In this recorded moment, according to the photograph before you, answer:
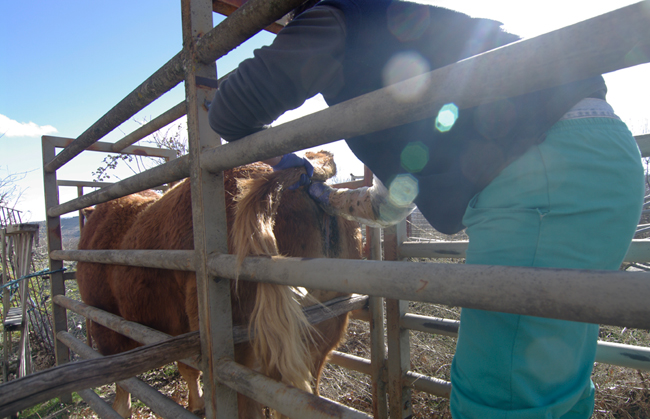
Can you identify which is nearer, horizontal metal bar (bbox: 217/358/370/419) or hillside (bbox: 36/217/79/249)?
horizontal metal bar (bbox: 217/358/370/419)

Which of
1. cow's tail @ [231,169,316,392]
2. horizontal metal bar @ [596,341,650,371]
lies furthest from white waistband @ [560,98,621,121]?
horizontal metal bar @ [596,341,650,371]

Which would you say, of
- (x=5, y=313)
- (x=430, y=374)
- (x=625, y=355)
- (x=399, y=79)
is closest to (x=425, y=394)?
(x=430, y=374)

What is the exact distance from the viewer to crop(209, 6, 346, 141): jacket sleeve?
0.88m

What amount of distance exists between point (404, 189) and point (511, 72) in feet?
2.09

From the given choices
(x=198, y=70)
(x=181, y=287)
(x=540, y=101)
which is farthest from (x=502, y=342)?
(x=181, y=287)

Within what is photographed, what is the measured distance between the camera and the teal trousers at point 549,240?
2.31 feet

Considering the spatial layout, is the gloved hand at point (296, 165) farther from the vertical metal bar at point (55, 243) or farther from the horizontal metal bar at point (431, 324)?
the vertical metal bar at point (55, 243)

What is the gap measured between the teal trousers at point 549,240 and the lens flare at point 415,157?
0.21 metres

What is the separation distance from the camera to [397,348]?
6.81ft

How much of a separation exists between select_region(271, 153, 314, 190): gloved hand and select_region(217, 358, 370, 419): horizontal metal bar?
0.83 m

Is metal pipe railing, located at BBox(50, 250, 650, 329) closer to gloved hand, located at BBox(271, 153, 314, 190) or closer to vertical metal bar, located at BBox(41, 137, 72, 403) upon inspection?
gloved hand, located at BBox(271, 153, 314, 190)

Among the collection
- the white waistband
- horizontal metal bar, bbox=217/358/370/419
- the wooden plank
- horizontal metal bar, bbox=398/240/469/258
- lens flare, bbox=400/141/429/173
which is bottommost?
horizontal metal bar, bbox=217/358/370/419

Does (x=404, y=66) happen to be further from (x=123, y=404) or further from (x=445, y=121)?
(x=123, y=404)

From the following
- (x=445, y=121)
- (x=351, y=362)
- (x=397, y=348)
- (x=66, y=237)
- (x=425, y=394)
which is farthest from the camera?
(x=66, y=237)
